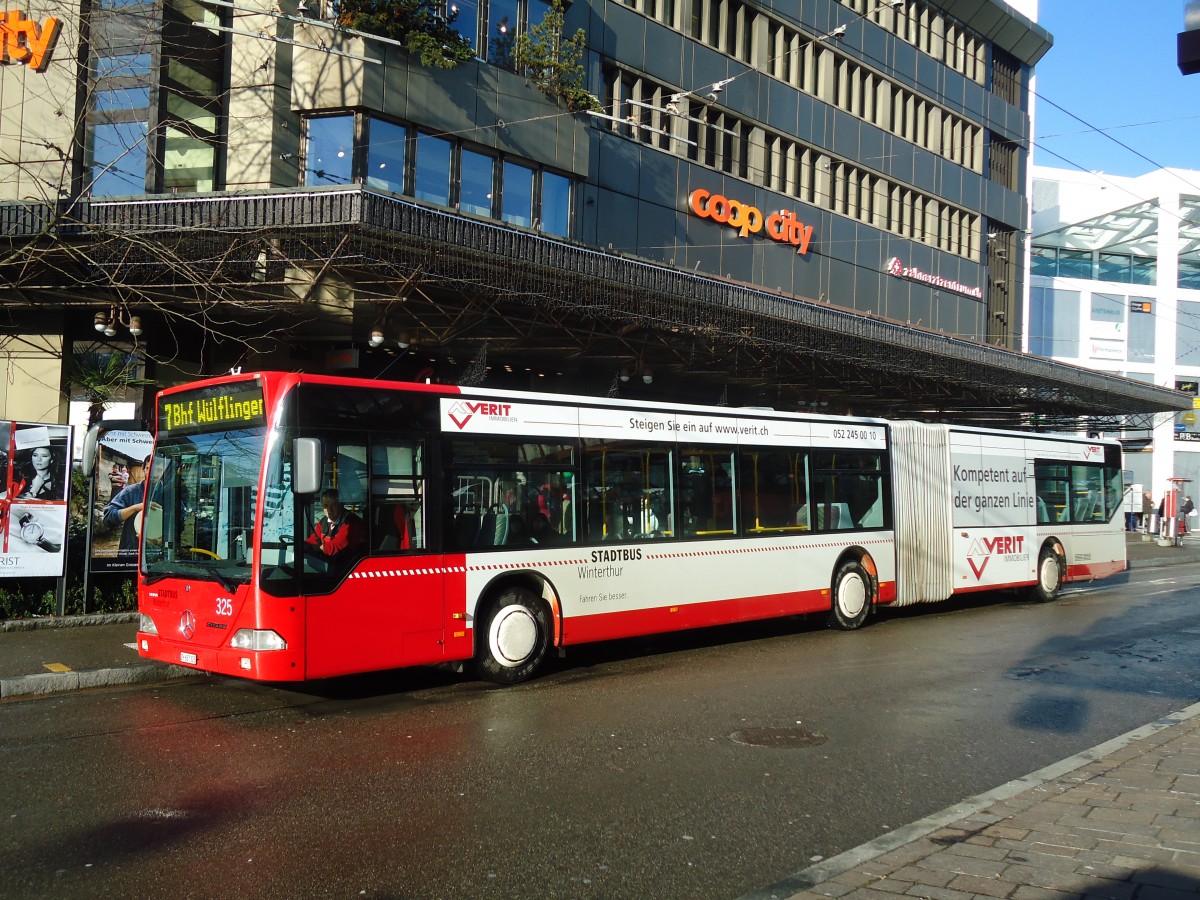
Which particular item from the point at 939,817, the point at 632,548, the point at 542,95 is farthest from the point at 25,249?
the point at 542,95

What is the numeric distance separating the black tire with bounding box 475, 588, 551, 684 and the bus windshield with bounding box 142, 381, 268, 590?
8.31 ft

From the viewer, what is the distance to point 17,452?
1255 cm

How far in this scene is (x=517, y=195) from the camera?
22.2m

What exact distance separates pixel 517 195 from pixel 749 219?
30.4 feet

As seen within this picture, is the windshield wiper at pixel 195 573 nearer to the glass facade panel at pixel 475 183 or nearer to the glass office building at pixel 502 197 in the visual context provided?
the glass office building at pixel 502 197

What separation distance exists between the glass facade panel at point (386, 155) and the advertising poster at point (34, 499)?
8575mm

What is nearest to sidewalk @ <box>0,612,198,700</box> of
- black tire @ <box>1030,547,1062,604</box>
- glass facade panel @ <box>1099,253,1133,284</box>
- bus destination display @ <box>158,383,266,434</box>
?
bus destination display @ <box>158,383,266,434</box>

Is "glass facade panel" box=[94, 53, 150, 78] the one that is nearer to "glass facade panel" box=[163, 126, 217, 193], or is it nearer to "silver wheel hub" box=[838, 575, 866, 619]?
"glass facade panel" box=[163, 126, 217, 193]

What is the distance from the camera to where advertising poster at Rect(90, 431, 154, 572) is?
44.9 ft

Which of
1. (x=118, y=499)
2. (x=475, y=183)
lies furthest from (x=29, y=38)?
(x=118, y=499)

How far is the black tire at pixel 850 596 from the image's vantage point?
15.1m

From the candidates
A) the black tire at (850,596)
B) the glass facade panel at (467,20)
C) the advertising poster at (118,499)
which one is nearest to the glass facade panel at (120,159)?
the advertising poster at (118,499)

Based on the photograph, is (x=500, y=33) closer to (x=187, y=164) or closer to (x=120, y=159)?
(x=187, y=164)

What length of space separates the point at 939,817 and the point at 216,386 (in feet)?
22.6
